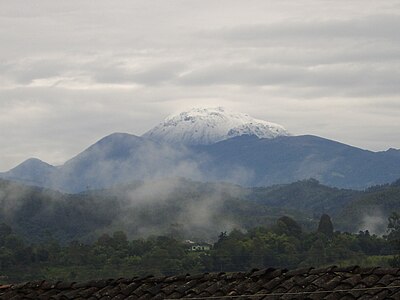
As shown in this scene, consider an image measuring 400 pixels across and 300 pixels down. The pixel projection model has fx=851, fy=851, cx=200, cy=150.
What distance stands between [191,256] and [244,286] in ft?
370

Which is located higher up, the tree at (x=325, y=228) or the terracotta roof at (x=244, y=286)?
the terracotta roof at (x=244, y=286)

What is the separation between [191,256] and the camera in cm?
12150

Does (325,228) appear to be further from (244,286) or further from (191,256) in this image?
(244,286)

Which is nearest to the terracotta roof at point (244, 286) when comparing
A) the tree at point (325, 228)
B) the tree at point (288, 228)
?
the tree at point (325, 228)

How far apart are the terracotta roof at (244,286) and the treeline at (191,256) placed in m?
98.9

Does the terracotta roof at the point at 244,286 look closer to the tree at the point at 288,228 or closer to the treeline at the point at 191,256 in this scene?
the treeline at the point at 191,256

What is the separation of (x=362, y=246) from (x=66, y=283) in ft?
388

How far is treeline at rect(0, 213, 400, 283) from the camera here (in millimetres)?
113812

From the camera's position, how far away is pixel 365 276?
30.3 ft

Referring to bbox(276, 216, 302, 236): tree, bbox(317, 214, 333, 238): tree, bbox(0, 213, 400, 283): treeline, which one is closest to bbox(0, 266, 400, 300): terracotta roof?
bbox(0, 213, 400, 283): treeline

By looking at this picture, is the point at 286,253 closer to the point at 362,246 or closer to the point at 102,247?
the point at 362,246

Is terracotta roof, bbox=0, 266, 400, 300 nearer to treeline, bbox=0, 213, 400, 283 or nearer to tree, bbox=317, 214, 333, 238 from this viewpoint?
treeline, bbox=0, 213, 400, 283

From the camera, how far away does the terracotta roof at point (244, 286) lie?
354 inches

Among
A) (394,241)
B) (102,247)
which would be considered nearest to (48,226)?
(102,247)
